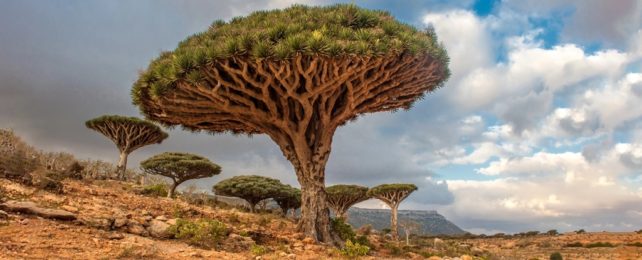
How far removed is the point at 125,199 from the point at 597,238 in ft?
174

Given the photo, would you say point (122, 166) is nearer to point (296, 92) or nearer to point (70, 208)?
point (70, 208)

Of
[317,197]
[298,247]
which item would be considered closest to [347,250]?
[298,247]

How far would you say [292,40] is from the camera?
10820 millimetres

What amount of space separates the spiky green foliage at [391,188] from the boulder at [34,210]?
33505mm

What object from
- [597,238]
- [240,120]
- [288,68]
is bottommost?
[597,238]

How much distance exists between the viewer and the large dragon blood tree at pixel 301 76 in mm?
11273

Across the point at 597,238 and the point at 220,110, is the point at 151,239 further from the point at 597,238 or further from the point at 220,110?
the point at 597,238

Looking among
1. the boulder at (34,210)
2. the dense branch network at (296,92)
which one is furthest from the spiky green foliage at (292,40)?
the boulder at (34,210)

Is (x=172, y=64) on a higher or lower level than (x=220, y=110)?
higher

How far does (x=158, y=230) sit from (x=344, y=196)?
3378 cm

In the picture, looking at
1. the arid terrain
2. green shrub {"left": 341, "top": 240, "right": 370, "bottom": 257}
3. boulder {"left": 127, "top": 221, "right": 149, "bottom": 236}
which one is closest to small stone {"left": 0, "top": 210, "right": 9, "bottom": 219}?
the arid terrain

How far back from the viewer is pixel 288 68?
11203 mm

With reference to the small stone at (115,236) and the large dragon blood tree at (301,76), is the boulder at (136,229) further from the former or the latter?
the large dragon blood tree at (301,76)

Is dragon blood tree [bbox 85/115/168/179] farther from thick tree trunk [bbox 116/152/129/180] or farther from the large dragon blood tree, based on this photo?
the large dragon blood tree
